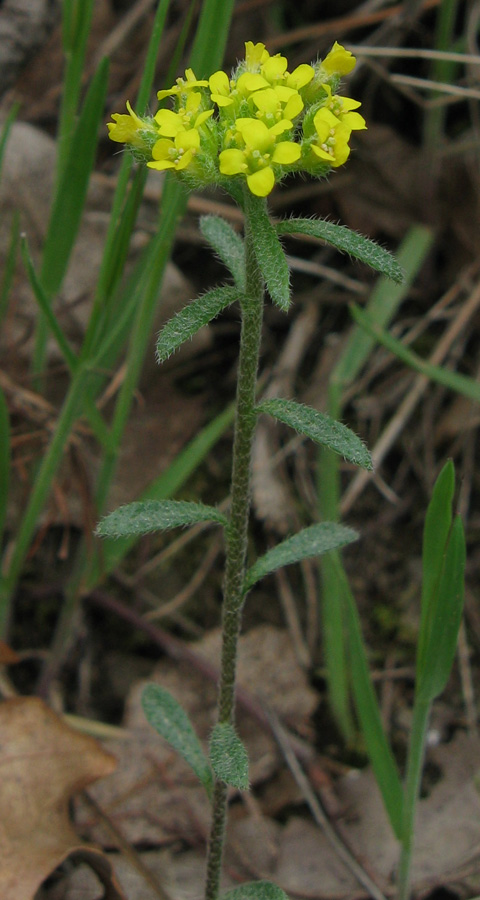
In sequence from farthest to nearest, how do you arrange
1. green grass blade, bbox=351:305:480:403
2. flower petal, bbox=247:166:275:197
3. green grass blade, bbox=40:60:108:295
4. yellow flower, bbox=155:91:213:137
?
green grass blade, bbox=351:305:480:403 < green grass blade, bbox=40:60:108:295 < yellow flower, bbox=155:91:213:137 < flower petal, bbox=247:166:275:197

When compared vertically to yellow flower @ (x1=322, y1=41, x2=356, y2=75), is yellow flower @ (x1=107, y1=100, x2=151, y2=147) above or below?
below

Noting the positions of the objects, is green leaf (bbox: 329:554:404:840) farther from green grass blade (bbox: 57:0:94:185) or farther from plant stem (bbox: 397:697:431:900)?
green grass blade (bbox: 57:0:94:185)

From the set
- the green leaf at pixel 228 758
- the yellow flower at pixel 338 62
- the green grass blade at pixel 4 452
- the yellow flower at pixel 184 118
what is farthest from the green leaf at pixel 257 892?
the yellow flower at pixel 338 62

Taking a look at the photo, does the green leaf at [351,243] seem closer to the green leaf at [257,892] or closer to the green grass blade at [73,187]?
the green grass blade at [73,187]

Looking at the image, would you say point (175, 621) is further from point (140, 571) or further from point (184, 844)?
point (184, 844)

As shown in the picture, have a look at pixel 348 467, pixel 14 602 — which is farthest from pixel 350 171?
pixel 14 602

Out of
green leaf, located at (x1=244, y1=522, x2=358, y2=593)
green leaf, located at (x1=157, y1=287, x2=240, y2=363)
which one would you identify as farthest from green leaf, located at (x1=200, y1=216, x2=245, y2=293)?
green leaf, located at (x1=244, y1=522, x2=358, y2=593)
